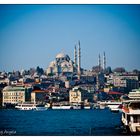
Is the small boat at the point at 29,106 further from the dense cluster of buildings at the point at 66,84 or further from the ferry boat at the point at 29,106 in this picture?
the dense cluster of buildings at the point at 66,84

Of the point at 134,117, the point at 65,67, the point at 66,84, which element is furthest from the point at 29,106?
the point at 134,117

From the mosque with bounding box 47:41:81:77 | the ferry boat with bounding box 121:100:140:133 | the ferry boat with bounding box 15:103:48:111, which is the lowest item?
the ferry boat with bounding box 15:103:48:111

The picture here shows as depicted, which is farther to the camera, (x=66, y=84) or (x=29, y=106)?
(x=66, y=84)

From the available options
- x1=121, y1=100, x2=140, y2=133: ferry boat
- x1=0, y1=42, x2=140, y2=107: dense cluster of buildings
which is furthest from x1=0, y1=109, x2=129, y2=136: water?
x1=0, y1=42, x2=140, y2=107: dense cluster of buildings

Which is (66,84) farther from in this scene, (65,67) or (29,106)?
(29,106)

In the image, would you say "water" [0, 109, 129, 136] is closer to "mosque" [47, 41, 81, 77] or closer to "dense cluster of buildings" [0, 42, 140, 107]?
"dense cluster of buildings" [0, 42, 140, 107]

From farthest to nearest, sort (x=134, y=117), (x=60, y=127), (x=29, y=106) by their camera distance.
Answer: (x=29, y=106) < (x=60, y=127) < (x=134, y=117)

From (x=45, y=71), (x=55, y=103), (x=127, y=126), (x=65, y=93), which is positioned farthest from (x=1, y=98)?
(x=127, y=126)

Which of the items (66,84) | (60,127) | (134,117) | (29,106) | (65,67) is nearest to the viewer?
(134,117)

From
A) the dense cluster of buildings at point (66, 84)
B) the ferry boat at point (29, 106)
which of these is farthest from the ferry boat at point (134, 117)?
the dense cluster of buildings at point (66, 84)
